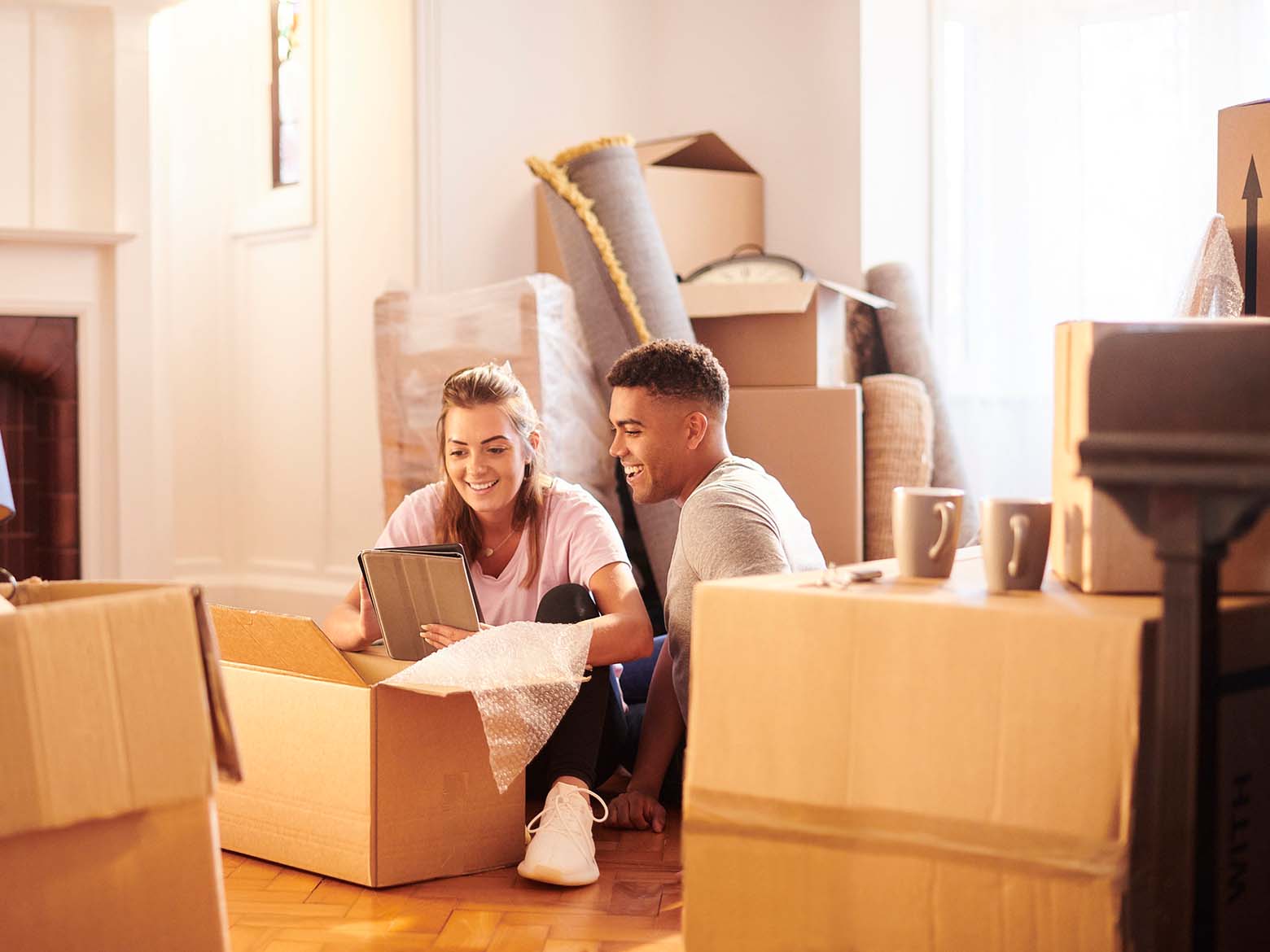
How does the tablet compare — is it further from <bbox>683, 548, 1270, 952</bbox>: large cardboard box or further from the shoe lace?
<bbox>683, 548, 1270, 952</bbox>: large cardboard box

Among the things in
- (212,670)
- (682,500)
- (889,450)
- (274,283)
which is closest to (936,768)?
(212,670)

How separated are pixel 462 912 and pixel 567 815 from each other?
240mm

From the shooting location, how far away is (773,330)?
11.3ft

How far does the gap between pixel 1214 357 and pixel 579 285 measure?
2.42 meters

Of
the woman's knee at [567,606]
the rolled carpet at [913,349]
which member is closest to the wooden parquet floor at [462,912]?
the woman's knee at [567,606]

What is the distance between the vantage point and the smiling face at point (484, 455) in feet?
7.50

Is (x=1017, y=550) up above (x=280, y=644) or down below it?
above

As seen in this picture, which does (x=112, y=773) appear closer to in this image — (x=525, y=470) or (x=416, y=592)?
(x=416, y=592)

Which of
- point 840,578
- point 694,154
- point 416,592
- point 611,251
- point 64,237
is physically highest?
point 694,154

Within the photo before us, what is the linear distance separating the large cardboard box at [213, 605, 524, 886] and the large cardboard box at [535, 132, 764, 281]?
208cm

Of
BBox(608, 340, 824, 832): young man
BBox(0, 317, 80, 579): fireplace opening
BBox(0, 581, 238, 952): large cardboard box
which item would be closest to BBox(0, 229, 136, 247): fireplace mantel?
BBox(0, 317, 80, 579): fireplace opening

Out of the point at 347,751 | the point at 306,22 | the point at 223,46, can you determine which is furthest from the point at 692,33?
the point at 347,751

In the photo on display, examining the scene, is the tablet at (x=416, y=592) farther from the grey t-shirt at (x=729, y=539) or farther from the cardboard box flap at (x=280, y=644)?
the grey t-shirt at (x=729, y=539)

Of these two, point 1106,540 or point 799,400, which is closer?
point 1106,540
